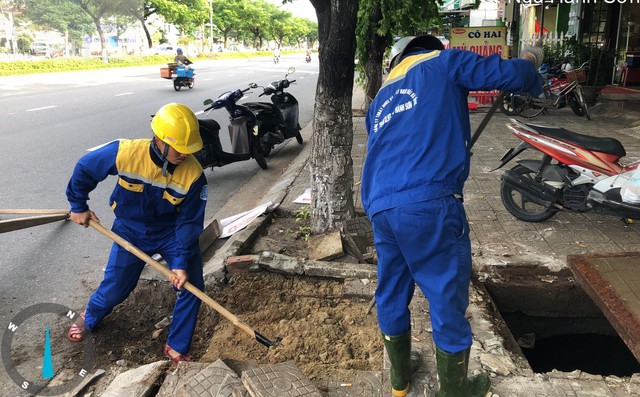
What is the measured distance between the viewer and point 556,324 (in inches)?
155

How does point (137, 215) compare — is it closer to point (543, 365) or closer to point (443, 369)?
point (443, 369)

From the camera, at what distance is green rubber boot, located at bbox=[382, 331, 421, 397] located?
242cm

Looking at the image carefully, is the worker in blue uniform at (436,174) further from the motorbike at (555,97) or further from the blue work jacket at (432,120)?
the motorbike at (555,97)

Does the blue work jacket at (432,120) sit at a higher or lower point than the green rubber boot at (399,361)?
higher

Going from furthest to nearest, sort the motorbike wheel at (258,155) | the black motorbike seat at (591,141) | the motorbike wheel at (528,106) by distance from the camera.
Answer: the motorbike wheel at (528,106), the motorbike wheel at (258,155), the black motorbike seat at (591,141)

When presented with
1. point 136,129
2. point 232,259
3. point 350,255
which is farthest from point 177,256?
point 136,129

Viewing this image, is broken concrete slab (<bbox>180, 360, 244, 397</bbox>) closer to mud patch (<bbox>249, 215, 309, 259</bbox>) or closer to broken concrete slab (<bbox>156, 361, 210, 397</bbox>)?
broken concrete slab (<bbox>156, 361, 210, 397</bbox>)

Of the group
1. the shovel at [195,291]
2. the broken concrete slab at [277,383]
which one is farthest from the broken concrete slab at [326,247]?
the broken concrete slab at [277,383]

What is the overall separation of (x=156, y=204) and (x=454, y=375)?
6.26 feet

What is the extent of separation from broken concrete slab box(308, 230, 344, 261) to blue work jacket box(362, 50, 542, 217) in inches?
68.7

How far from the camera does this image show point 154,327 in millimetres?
3557

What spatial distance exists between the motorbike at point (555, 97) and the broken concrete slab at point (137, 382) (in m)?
9.38

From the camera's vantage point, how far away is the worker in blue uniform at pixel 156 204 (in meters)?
2.96

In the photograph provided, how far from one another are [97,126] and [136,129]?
897 mm
